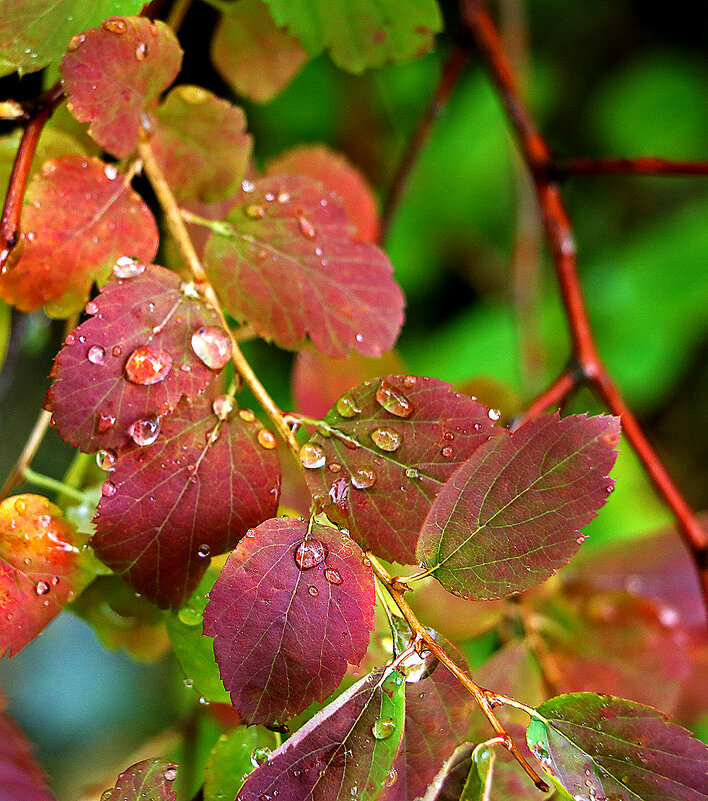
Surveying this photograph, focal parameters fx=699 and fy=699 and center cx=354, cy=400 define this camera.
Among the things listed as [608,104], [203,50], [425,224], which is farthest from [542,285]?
[203,50]

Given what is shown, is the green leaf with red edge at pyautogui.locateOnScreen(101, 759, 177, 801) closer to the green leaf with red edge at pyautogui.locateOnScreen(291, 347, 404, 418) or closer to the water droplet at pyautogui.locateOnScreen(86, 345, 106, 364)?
the water droplet at pyautogui.locateOnScreen(86, 345, 106, 364)

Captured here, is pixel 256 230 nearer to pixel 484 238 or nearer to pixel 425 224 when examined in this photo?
pixel 425 224

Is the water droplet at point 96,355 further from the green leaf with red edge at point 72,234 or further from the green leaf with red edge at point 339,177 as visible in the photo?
the green leaf with red edge at point 339,177

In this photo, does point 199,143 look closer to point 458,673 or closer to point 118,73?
point 118,73

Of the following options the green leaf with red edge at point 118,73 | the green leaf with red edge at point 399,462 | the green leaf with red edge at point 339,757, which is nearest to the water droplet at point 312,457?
the green leaf with red edge at point 399,462

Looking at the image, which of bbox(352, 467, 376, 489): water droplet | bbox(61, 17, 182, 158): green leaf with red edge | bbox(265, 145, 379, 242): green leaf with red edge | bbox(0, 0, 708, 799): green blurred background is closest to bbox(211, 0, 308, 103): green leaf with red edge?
bbox(265, 145, 379, 242): green leaf with red edge
